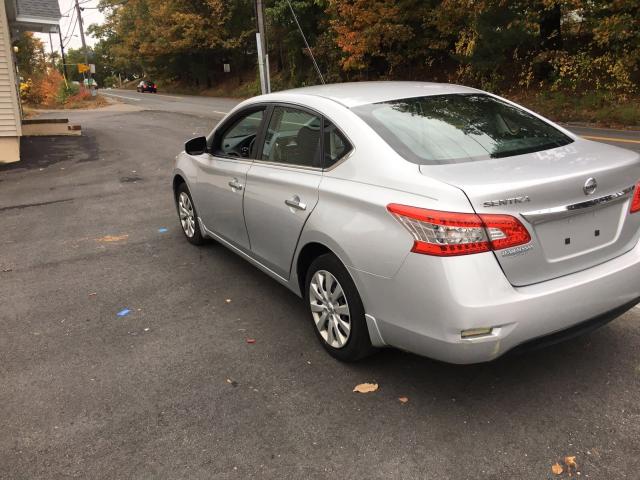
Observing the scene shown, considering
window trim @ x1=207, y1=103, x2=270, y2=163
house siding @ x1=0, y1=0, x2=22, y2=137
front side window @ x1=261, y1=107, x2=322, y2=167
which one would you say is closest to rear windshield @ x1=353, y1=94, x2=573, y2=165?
front side window @ x1=261, y1=107, x2=322, y2=167

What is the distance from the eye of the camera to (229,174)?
4.62 metres

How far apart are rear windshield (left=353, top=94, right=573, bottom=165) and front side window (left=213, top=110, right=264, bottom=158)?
4.01 feet

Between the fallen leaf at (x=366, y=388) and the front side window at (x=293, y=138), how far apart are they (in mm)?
1372

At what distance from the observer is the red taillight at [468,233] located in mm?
2611

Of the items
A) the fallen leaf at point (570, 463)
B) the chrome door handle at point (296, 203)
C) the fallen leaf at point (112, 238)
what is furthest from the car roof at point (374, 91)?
the fallen leaf at point (112, 238)

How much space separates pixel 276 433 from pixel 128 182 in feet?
26.3

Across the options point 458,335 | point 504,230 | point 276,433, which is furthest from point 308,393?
point 504,230

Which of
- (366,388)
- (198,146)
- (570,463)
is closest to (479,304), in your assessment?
(570,463)

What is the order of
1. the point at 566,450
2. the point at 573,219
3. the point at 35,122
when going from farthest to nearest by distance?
the point at 35,122 → the point at 573,219 → the point at 566,450

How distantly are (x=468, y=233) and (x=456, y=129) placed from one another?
40.1 inches

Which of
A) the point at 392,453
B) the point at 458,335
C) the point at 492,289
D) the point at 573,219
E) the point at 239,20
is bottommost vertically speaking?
the point at 392,453

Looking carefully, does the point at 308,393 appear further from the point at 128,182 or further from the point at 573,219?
the point at 128,182

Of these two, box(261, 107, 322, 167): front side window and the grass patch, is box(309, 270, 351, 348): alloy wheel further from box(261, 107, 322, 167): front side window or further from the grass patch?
the grass patch

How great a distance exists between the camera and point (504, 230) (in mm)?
2631
